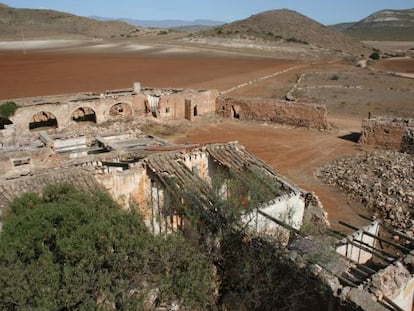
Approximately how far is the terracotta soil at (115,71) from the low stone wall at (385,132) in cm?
2086

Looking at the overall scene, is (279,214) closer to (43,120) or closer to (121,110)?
(121,110)

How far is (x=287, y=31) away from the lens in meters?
97.6

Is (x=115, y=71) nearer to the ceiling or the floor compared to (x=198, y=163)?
nearer to the floor

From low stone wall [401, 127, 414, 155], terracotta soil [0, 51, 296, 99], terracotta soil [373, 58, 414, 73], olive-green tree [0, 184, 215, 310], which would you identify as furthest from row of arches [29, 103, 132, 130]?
terracotta soil [373, 58, 414, 73]

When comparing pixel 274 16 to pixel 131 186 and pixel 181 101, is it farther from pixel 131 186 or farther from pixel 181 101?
pixel 131 186

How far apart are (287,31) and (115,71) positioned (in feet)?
193

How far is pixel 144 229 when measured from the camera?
788cm

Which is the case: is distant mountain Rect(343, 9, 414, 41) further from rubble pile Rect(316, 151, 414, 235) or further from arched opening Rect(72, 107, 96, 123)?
rubble pile Rect(316, 151, 414, 235)

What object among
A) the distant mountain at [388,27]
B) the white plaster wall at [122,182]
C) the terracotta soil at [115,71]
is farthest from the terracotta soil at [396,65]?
the distant mountain at [388,27]

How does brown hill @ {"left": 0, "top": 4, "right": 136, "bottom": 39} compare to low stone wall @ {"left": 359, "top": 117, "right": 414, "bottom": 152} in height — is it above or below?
above

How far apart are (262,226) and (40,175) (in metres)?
6.06

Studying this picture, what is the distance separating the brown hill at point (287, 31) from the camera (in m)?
91.9

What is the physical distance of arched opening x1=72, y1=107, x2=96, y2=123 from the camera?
1066 inches

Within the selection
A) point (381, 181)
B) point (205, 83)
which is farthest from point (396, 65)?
point (381, 181)
